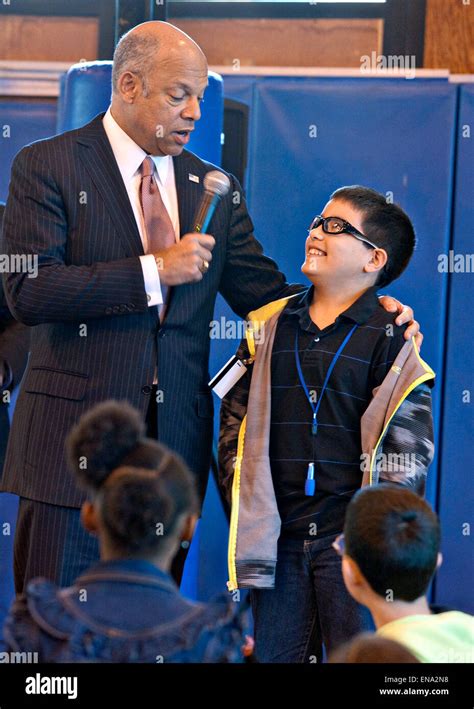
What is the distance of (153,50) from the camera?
8.43ft

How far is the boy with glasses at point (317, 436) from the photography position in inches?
97.7

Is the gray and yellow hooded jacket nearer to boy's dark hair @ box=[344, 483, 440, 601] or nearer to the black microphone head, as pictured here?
the black microphone head

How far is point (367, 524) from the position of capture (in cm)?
192

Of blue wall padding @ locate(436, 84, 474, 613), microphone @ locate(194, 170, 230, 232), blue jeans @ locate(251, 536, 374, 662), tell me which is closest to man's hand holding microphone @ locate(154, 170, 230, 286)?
microphone @ locate(194, 170, 230, 232)

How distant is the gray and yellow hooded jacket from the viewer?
8.13 feet

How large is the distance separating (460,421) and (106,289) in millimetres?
2057

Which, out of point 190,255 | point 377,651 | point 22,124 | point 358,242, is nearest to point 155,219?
point 190,255

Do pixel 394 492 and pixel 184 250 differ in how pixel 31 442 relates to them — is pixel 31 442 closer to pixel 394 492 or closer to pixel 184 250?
pixel 184 250

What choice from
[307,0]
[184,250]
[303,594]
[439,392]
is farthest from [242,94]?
[303,594]

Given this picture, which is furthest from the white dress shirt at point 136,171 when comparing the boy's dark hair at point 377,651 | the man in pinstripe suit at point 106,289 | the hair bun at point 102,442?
the boy's dark hair at point 377,651

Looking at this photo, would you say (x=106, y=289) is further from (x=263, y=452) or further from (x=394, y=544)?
(x=394, y=544)

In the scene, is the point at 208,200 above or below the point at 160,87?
below
